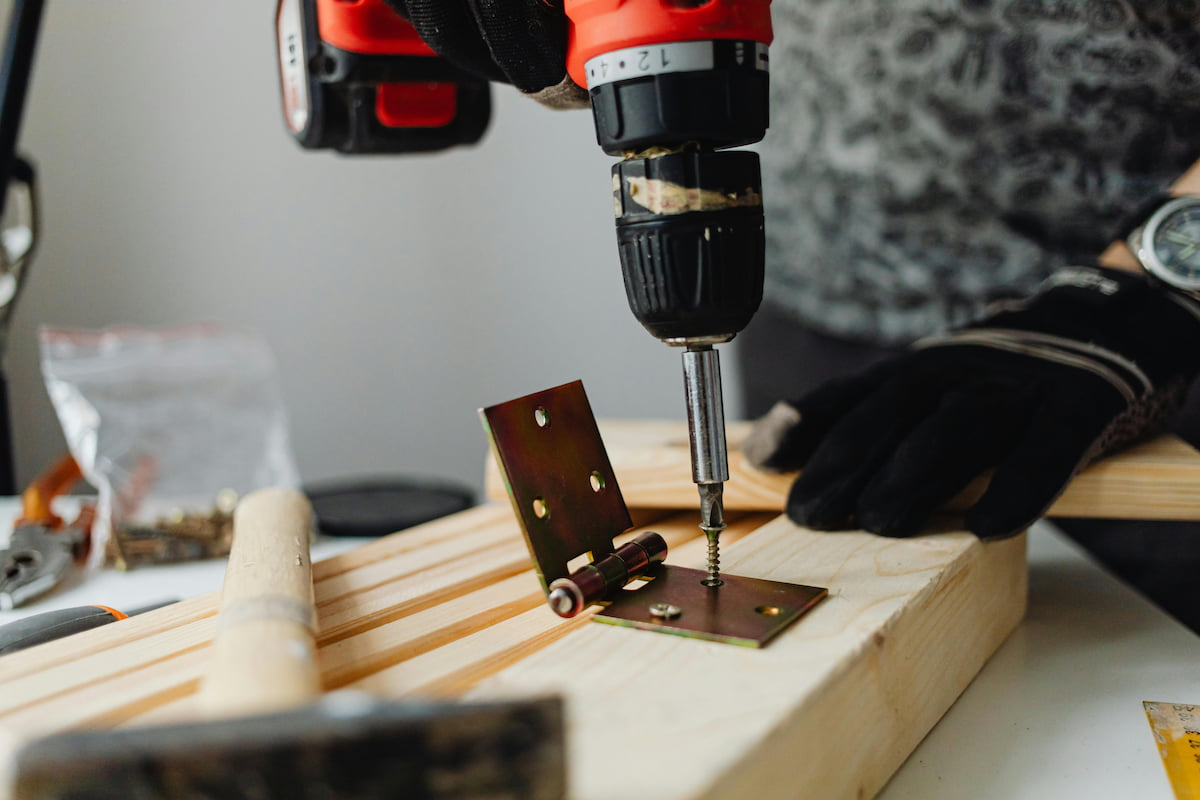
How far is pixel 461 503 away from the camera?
3.74 ft

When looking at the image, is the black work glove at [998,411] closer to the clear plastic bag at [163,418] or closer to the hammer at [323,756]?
the hammer at [323,756]

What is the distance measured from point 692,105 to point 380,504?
0.82 metres

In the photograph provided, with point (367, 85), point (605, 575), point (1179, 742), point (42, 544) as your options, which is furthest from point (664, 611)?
point (42, 544)

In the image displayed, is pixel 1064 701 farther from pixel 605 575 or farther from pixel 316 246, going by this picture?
pixel 316 246

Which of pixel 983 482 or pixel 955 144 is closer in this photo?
pixel 983 482

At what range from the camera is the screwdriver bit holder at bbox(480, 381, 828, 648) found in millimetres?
498

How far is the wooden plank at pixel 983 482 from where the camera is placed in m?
0.65

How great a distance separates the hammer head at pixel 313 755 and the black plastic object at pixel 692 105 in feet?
0.90

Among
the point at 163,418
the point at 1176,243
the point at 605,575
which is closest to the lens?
the point at 605,575

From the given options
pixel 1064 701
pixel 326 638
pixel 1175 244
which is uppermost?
pixel 1175 244

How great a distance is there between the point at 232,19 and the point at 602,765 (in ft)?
5.44

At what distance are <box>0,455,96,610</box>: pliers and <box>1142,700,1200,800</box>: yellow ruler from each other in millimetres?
837

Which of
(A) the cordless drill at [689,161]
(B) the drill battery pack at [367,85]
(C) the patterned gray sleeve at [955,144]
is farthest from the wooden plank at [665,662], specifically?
(C) the patterned gray sleeve at [955,144]

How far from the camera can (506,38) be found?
511 millimetres
